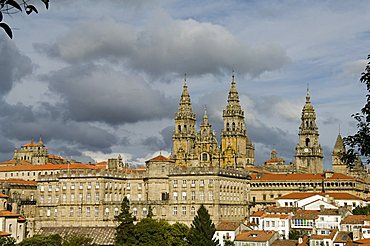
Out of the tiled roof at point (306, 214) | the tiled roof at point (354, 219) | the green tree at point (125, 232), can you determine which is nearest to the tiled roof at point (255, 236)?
the tiled roof at point (306, 214)

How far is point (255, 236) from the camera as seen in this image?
7444 cm

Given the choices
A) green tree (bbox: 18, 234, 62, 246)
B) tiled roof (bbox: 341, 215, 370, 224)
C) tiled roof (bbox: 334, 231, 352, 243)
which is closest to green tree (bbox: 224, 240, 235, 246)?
tiled roof (bbox: 334, 231, 352, 243)

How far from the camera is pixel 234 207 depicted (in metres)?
96.7

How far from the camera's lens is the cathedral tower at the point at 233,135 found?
128m

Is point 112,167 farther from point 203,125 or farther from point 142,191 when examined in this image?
point 203,125

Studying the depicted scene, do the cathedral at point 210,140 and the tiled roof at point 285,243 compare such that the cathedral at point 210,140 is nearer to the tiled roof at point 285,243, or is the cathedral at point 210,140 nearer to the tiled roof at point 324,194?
the tiled roof at point 324,194

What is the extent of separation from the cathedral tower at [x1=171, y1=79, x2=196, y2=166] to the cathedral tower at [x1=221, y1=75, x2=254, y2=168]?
8.32 metres

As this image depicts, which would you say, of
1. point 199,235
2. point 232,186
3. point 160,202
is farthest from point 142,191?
point 199,235

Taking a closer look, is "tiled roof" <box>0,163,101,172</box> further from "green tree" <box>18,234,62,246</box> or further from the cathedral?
"green tree" <box>18,234,62,246</box>

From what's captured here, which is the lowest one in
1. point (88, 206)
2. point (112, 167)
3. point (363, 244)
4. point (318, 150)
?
point (363, 244)

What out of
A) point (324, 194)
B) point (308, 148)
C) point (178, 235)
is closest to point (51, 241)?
point (178, 235)

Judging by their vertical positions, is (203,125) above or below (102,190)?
above

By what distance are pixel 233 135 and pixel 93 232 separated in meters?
48.0

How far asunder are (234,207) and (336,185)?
23.3 metres
